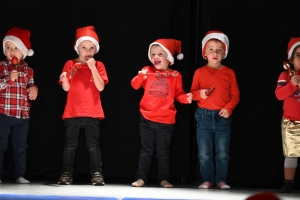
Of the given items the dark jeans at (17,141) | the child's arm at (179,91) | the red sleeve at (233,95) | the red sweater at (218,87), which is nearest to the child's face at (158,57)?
the child's arm at (179,91)

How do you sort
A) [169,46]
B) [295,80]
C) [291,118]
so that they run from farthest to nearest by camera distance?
1. [169,46]
2. [291,118]
3. [295,80]

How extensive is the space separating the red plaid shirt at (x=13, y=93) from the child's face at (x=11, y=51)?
6 centimetres

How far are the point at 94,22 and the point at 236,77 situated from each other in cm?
134

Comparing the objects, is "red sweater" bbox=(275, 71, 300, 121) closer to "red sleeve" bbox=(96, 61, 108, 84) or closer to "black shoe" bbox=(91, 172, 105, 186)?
"red sleeve" bbox=(96, 61, 108, 84)

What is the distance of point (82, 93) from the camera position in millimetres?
3965

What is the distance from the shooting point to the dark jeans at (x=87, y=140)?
12.9 feet

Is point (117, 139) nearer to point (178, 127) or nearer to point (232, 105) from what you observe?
point (178, 127)

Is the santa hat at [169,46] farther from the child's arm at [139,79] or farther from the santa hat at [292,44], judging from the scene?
the santa hat at [292,44]

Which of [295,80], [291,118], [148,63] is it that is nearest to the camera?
[295,80]

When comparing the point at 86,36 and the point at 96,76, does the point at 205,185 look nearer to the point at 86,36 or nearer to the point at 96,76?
the point at 96,76

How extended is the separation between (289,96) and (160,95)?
1.01 m

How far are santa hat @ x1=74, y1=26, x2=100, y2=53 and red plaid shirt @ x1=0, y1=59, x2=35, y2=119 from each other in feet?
1.64

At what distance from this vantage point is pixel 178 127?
4301 mm

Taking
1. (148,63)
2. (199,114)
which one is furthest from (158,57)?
(199,114)
